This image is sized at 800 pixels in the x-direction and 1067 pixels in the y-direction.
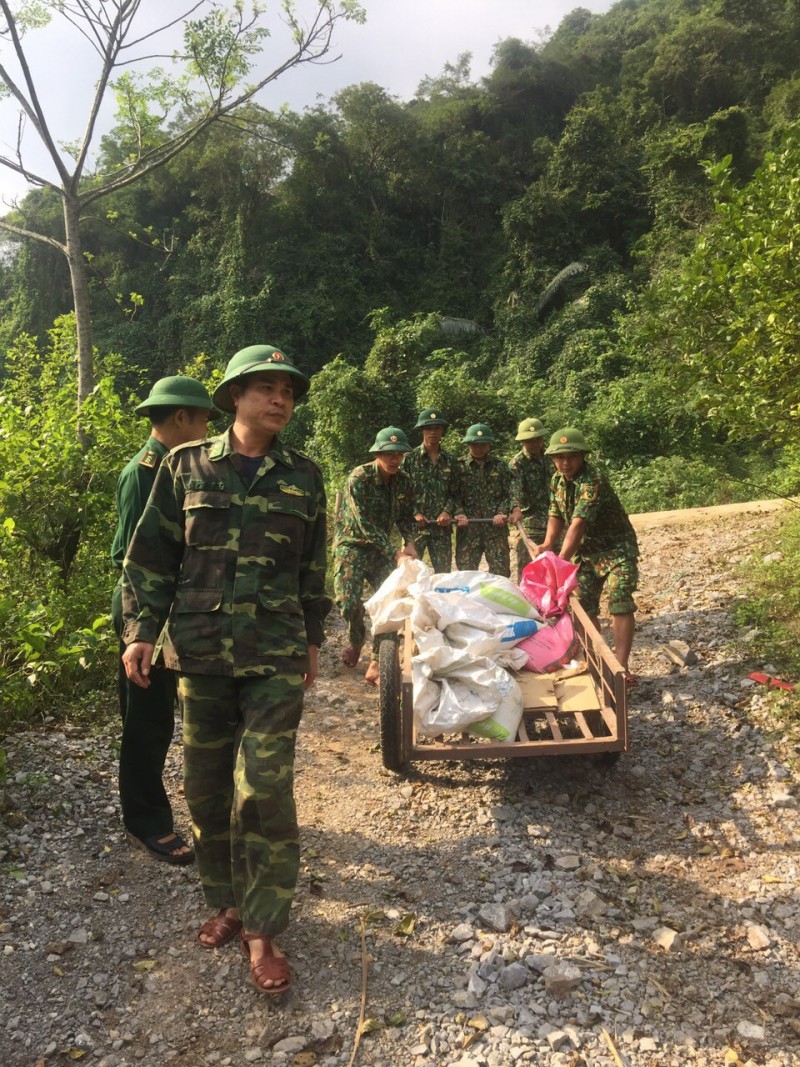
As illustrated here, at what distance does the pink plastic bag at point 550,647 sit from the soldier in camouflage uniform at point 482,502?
2.26 metres

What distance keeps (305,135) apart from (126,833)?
3218 cm

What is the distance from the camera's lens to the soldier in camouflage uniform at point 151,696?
3.01 m

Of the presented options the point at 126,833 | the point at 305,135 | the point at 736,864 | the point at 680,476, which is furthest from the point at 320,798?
the point at 305,135

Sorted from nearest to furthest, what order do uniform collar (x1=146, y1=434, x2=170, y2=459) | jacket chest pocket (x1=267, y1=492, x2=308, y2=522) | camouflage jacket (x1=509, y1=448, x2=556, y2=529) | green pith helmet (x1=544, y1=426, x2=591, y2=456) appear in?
jacket chest pocket (x1=267, y1=492, x2=308, y2=522) → uniform collar (x1=146, y1=434, x2=170, y2=459) → green pith helmet (x1=544, y1=426, x2=591, y2=456) → camouflage jacket (x1=509, y1=448, x2=556, y2=529)

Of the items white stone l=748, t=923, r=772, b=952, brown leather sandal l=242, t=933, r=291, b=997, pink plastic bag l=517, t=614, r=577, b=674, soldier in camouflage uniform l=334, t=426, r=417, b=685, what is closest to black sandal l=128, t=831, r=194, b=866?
brown leather sandal l=242, t=933, r=291, b=997

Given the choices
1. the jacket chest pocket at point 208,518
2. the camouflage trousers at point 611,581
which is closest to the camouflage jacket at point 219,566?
the jacket chest pocket at point 208,518

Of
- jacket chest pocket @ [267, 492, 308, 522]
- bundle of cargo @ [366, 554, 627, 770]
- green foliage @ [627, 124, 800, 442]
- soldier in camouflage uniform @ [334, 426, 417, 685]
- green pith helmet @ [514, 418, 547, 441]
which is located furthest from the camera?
green pith helmet @ [514, 418, 547, 441]

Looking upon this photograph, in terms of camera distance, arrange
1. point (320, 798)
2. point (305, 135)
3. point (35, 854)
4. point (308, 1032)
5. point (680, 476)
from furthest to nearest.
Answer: point (305, 135), point (680, 476), point (320, 798), point (35, 854), point (308, 1032)

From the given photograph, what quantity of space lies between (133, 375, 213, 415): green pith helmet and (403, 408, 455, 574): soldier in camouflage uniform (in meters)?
3.40

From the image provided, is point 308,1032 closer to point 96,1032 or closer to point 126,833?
point 96,1032

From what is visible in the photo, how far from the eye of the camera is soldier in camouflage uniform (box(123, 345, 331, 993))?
2383mm

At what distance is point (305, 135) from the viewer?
30.0 meters

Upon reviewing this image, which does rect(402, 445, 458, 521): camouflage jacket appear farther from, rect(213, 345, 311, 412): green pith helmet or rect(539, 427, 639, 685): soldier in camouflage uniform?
rect(213, 345, 311, 412): green pith helmet

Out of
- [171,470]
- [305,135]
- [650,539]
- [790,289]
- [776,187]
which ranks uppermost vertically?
[305,135]
